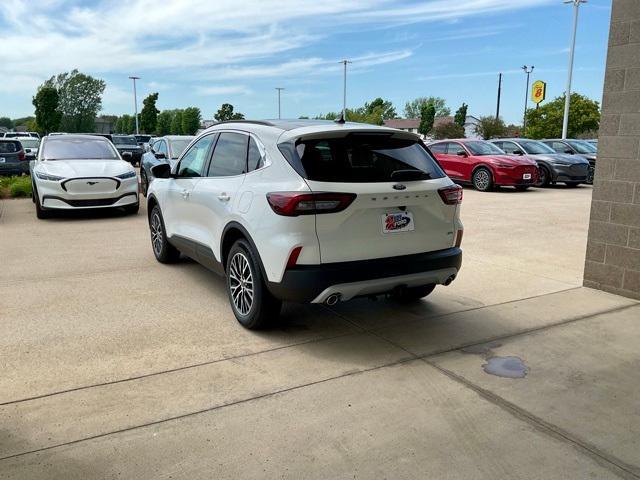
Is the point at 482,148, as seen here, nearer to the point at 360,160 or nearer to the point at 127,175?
the point at 127,175

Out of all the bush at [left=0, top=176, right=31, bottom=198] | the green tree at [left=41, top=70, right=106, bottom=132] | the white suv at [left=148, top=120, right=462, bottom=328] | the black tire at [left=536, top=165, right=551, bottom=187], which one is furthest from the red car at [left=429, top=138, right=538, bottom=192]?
the green tree at [left=41, top=70, right=106, bottom=132]

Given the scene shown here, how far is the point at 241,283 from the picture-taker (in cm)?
465

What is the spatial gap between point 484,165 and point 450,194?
41.2ft

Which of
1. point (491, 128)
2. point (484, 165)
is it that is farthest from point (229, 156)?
point (491, 128)

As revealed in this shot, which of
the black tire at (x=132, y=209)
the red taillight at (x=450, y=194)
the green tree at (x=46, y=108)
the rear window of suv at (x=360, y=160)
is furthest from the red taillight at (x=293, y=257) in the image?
the green tree at (x=46, y=108)

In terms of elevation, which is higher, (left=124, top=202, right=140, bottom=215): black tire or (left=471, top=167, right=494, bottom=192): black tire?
(left=471, top=167, right=494, bottom=192): black tire

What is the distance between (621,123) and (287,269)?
3.77 m

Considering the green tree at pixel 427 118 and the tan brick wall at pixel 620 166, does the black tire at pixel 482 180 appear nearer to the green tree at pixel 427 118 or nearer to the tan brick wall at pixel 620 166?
the tan brick wall at pixel 620 166

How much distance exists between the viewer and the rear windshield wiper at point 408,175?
4.24 m

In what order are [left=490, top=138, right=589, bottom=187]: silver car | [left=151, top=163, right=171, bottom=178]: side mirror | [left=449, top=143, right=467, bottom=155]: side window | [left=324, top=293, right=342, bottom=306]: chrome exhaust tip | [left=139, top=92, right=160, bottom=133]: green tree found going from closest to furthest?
1. [left=324, top=293, right=342, bottom=306]: chrome exhaust tip
2. [left=151, top=163, right=171, bottom=178]: side mirror
3. [left=449, top=143, right=467, bottom=155]: side window
4. [left=490, top=138, right=589, bottom=187]: silver car
5. [left=139, top=92, right=160, bottom=133]: green tree

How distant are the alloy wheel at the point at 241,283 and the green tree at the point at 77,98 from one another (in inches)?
4287

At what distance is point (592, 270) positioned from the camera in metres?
5.95

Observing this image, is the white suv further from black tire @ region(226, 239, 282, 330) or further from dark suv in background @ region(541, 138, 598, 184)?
dark suv in background @ region(541, 138, 598, 184)

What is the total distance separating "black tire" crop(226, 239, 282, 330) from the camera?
4.34 m
